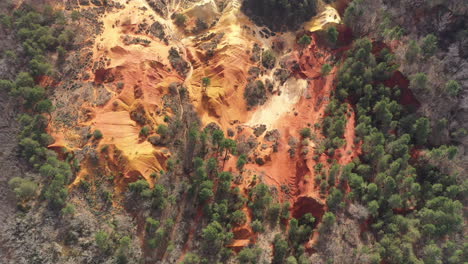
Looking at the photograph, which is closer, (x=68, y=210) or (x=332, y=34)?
(x=68, y=210)

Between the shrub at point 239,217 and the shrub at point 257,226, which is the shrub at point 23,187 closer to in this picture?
the shrub at point 239,217

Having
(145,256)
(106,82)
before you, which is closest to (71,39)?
(106,82)

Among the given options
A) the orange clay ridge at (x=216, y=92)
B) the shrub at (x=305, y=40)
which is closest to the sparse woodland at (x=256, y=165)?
the orange clay ridge at (x=216, y=92)

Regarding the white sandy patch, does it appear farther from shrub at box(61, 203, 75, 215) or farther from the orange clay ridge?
shrub at box(61, 203, 75, 215)

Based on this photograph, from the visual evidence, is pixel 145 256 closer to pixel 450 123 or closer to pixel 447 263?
pixel 447 263

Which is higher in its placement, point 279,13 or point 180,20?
point 279,13

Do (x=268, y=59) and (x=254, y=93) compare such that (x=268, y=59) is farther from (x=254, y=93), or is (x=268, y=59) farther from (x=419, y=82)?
(x=419, y=82)

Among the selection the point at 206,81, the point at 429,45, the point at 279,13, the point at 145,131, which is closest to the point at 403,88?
the point at 429,45

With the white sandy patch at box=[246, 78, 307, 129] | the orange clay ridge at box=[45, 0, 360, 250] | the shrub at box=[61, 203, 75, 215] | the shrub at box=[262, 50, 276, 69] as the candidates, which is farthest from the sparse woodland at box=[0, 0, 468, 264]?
the white sandy patch at box=[246, 78, 307, 129]

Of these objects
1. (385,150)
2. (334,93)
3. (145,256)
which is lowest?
(145,256)
